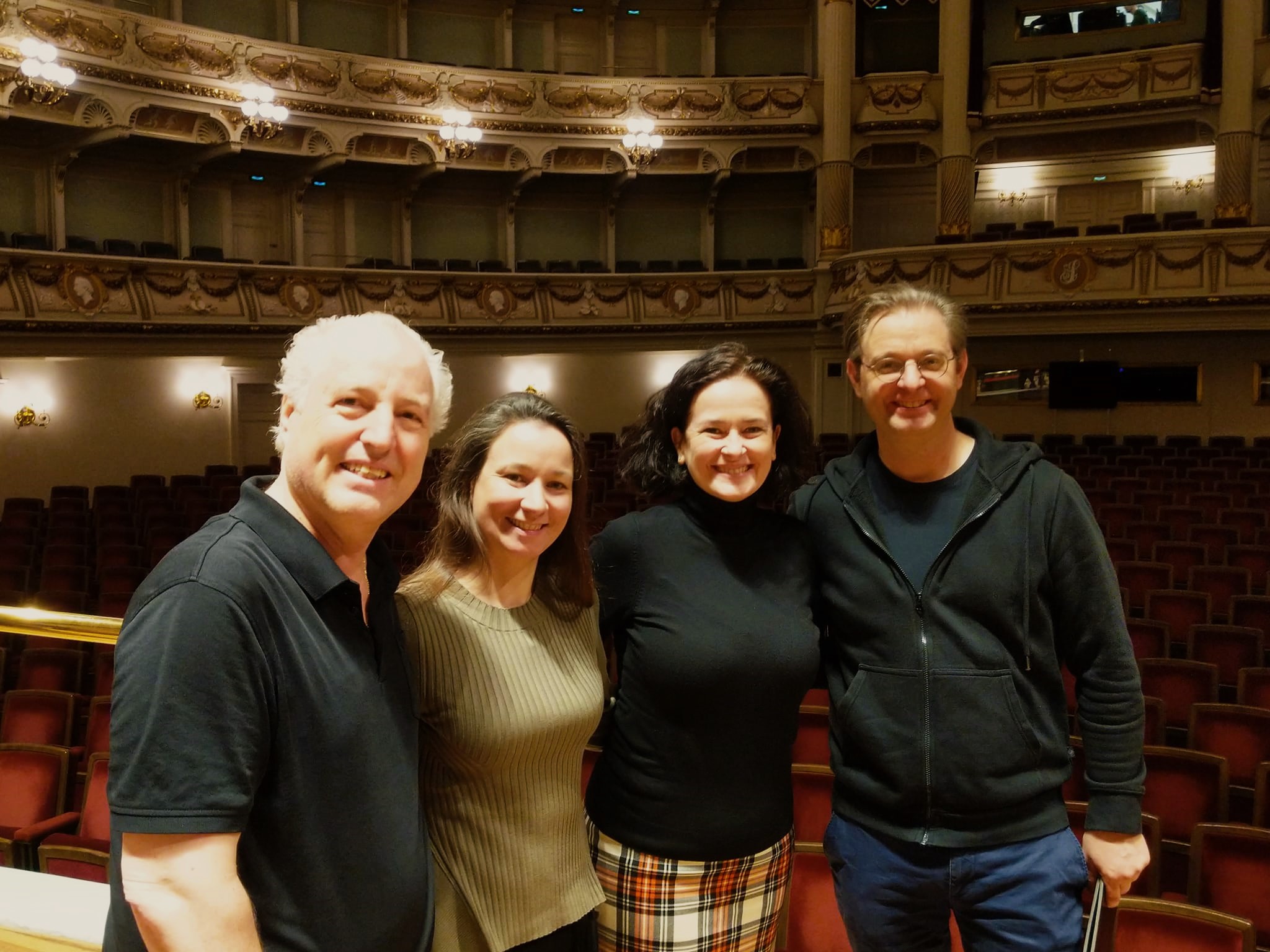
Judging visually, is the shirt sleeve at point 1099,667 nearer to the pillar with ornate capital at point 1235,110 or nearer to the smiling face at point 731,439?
the smiling face at point 731,439

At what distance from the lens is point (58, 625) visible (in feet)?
4.77

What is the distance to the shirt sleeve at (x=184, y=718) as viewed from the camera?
79cm

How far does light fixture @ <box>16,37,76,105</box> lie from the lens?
8.58 meters

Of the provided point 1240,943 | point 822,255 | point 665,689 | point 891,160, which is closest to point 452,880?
point 665,689

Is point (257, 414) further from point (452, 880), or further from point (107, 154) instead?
point (452, 880)

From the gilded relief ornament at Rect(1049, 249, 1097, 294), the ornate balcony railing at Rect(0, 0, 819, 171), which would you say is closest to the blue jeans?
the gilded relief ornament at Rect(1049, 249, 1097, 294)

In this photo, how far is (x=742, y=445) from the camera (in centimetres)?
154

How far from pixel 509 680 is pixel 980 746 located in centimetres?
76

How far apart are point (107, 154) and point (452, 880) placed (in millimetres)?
13438

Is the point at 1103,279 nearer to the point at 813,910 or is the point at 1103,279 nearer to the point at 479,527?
the point at 813,910

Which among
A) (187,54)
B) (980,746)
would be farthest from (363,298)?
(980,746)

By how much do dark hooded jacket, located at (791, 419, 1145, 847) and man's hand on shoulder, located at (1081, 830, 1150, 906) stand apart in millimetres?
31

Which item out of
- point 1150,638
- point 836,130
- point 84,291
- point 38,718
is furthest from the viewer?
point 836,130

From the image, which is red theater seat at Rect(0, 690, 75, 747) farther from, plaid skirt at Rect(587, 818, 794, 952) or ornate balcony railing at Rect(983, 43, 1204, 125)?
ornate balcony railing at Rect(983, 43, 1204, 125)
